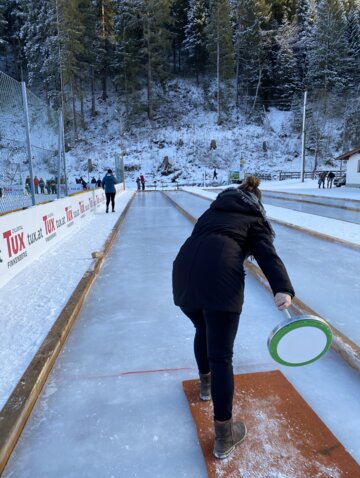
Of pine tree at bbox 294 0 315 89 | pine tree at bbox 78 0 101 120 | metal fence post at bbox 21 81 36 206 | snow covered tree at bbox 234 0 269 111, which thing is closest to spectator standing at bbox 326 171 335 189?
metal fence post at bbox 21 81 36 206

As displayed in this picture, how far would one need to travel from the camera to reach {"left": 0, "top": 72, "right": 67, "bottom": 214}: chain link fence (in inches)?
204

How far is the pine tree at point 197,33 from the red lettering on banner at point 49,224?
5173 cm

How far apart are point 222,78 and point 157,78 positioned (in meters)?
9.20

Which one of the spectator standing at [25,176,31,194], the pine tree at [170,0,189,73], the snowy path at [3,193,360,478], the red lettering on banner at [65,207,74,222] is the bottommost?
the snowy path at [3,193,360,478]

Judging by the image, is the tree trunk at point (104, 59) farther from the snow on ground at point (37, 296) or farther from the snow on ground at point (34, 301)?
the snow on ground at point (34, 301)

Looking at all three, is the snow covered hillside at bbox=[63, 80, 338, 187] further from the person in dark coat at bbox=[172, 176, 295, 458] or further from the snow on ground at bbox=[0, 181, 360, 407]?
the person in dark coat at bbox=[172, 176, 295, 458]

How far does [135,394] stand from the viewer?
243 centimetres

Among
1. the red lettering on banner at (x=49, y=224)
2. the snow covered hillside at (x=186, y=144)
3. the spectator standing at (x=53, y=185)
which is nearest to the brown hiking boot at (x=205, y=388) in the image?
the red lettering on banner at (x=49, y=224)

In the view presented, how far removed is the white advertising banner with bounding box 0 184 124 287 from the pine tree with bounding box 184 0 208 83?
50.8 meters

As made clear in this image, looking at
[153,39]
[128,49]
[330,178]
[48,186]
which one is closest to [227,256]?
[48,186]

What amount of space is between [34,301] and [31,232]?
81.5 inches

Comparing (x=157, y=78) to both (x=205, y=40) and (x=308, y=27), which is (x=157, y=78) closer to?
(x=205, y=40)

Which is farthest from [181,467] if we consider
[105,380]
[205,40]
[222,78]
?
[205,40]

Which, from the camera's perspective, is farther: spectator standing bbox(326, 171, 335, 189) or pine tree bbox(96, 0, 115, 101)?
pine tree bbox(96, 0, 115, 101)
